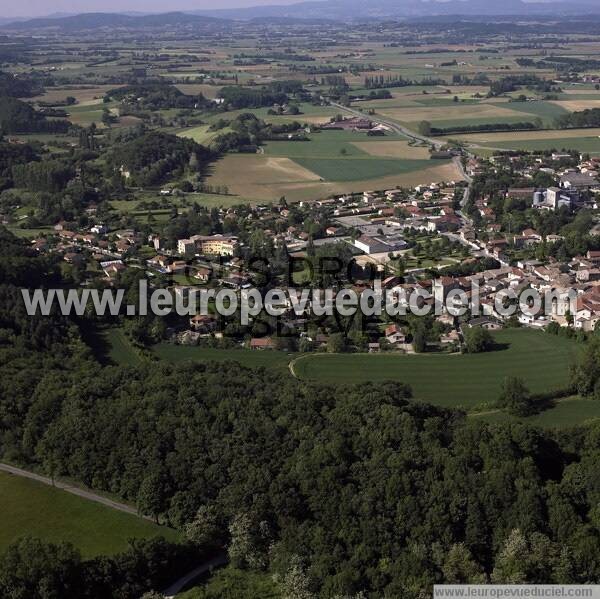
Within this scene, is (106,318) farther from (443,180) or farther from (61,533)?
(443,180)

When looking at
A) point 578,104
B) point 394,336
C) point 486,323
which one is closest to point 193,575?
point 394,336

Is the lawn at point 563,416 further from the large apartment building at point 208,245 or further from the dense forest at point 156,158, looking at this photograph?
the dense forest at point 156,158

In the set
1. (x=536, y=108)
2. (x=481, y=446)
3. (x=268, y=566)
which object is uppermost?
(x=536, y=108)

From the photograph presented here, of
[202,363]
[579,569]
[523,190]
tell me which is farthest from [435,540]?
[523,190]

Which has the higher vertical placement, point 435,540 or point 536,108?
point 536,108

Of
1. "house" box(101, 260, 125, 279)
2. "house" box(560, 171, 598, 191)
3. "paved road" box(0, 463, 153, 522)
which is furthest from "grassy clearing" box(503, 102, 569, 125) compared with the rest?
"paved road" box(0, 463, 153, 522)

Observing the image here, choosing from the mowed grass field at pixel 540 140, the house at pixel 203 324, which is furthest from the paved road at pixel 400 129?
the house at pixel 203 324
